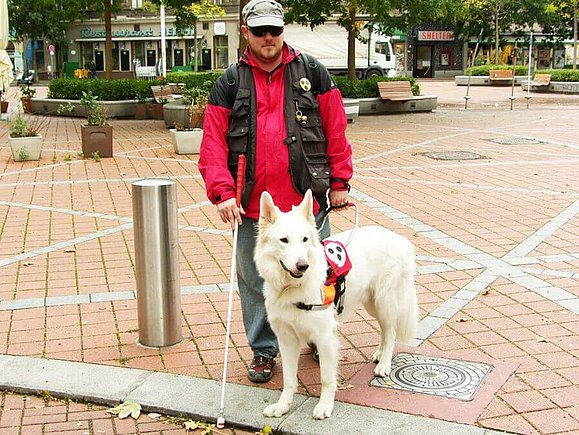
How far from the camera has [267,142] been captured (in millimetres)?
4152

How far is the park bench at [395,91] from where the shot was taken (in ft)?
72.6

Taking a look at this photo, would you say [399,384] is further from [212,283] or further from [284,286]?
[212,283]

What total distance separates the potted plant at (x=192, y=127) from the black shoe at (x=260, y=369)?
9319mm

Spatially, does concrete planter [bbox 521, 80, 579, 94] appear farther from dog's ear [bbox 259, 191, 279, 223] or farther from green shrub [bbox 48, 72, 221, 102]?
dog's ear [bbox 259, 191, 279, 223]

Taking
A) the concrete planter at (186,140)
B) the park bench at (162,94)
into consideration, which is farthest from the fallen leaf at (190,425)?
the park bench at (162,94)

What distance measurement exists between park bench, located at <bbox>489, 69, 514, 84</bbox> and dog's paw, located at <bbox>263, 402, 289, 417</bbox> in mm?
37503

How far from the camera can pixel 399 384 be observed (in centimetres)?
430

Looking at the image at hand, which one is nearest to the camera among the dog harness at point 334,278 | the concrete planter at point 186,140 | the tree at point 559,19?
the dog harness at point 334,278

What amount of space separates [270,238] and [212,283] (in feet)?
8.75

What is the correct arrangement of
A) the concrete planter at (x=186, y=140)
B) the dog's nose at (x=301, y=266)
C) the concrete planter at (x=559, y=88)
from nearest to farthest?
1. the dog's nose at (x=301, y=266)
2. the concrete planter at (x=186, y=140)
3. the concrete planter at (x=559, y=88)

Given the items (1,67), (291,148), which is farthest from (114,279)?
(1,67)

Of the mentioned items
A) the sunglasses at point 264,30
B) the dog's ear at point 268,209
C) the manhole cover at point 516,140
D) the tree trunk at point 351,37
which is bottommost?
the manhole cover at point 516,140

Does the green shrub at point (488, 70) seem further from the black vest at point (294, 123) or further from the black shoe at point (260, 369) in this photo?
the black shoe at point (260, 369)

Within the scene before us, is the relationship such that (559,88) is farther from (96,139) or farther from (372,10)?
(96,139)
